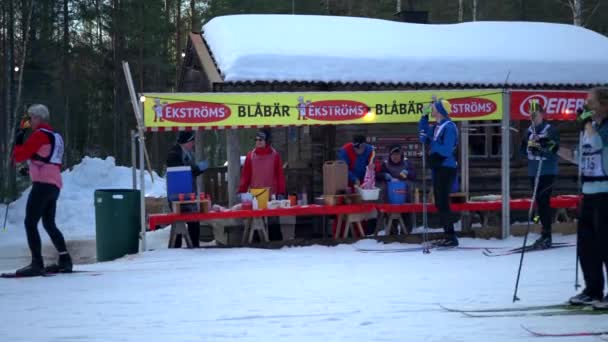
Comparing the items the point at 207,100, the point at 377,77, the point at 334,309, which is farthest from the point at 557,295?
the point at 377,77

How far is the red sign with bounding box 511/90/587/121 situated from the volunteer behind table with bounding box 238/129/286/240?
12.0 feet

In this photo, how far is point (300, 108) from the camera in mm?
11359

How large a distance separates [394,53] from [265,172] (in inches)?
172

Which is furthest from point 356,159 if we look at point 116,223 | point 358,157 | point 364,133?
point 116,223

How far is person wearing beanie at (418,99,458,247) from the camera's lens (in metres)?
10.5

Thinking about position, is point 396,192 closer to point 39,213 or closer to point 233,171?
point 233,171

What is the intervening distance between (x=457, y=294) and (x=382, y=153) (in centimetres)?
818

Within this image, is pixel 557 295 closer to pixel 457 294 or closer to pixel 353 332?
pixel 457 294

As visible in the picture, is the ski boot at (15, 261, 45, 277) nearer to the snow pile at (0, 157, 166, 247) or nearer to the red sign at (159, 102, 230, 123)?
the red sign at (159, 102, 230, 123)

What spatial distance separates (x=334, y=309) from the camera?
6.63 meters

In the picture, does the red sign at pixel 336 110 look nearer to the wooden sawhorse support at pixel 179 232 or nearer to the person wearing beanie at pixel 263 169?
the person wearing beanie at pixel 263 169

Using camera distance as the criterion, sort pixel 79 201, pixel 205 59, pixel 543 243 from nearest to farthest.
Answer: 1. pixel 543 243
2. pixel 205 59
3. pixel 79 201

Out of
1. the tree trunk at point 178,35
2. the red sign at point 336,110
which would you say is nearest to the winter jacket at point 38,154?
the red sign at point 336,110

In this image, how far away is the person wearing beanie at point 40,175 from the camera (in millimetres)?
8594
